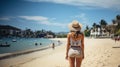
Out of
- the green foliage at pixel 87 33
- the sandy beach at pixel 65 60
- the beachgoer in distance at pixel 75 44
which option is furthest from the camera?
the green foliage at pixel 87 33

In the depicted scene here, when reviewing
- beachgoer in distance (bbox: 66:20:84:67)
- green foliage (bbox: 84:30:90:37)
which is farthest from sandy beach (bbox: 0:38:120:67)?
green foliage (bbox: 84:30:90:37)

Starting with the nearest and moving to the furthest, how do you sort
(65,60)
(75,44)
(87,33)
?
(75,44), (65,60), (87,33)

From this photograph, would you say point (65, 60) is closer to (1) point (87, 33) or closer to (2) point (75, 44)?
(2) point (75, 44)

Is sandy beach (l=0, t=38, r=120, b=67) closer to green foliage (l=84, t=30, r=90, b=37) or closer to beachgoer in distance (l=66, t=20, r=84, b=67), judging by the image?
beachgoer in distance (l=66, t=20, r=84, b=67)

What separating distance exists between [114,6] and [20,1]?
12.5 feet

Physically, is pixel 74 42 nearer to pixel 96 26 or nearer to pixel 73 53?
pixel 73 53

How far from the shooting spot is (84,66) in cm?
576

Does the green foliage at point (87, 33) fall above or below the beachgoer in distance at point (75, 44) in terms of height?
below

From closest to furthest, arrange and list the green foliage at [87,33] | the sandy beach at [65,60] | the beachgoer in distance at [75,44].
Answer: the beachgoer in distance at [75,44], the sandy beach at [65,60], the green foliage at [87,33]

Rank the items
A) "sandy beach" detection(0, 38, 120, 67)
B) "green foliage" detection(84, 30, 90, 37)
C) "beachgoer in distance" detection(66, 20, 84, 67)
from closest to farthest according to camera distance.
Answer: "beachgoer in distance" detection(66, 20, 84, 67) → "sandy beach" detection(0, 38, 120, 67) → "green foliage" detection(84, 30, 90, 37)

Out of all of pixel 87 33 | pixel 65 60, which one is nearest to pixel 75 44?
pixel 65 60

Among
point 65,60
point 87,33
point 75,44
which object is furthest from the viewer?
point 87,33

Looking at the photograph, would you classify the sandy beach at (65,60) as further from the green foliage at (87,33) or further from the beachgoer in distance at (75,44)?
the green foliage at (87,33)

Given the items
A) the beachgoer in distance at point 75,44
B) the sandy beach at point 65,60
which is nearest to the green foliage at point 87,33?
the sandy beach at point 65,60
